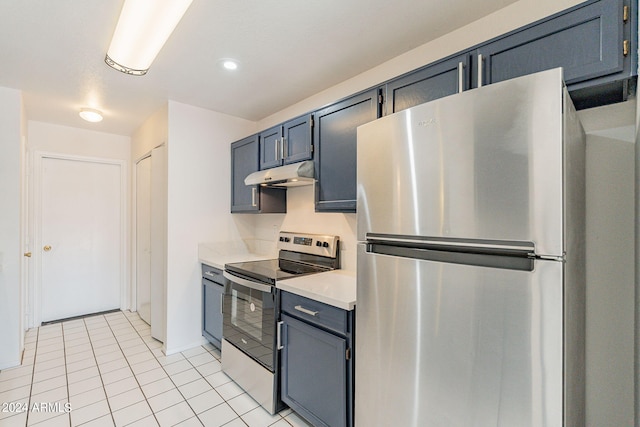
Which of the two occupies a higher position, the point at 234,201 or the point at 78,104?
the point at 78,104

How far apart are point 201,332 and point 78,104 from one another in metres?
2.65

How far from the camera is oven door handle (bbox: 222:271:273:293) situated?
6.71ft

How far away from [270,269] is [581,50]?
2160mm

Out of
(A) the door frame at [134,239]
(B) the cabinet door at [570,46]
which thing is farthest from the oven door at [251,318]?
(A) the door frame at [134,239]

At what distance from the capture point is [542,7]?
1.47 metres

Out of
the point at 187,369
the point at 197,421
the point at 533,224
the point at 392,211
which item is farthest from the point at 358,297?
the point at 187,369

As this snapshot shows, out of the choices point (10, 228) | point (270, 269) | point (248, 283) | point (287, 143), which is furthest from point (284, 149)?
point (10, 228)

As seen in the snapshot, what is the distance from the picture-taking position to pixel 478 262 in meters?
1.01

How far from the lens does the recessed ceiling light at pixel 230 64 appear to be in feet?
7.09

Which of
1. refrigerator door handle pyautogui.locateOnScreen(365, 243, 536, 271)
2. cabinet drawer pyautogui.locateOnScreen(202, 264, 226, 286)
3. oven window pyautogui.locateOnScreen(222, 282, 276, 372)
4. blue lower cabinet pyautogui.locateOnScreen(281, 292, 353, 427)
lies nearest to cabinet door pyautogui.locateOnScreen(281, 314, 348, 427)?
blue lower cabinet pyautogui.locateOnScreen(281, 292, 353, 427)

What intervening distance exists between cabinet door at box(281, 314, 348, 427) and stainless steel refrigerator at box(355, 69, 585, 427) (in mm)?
260

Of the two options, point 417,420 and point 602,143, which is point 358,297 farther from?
point 602,143

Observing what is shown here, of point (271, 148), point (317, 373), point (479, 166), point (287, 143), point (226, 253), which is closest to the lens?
point (479, 166)

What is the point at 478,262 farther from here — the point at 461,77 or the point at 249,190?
the point at 249,190
